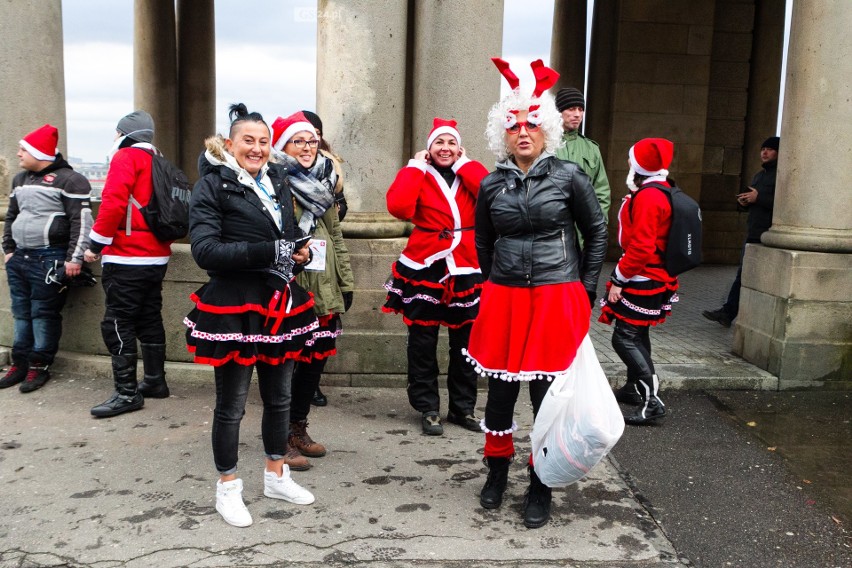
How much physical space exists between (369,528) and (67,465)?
1935mm

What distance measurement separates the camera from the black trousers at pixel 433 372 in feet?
17.2

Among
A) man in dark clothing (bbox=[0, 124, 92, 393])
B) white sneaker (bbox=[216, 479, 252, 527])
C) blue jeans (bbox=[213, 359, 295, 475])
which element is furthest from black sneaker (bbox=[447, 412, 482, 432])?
man in dark clothing (bbox=[0, 124, 92, 393])

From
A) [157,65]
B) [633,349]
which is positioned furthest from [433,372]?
[157,65]

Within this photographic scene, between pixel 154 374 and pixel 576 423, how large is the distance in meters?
3.44

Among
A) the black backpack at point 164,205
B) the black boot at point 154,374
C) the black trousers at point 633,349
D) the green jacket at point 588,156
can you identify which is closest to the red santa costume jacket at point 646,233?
the black trousers at point 633,349

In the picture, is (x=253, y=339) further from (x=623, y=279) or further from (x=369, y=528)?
(x=623, y=279)

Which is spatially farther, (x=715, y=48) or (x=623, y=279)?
(x=715, y=48)

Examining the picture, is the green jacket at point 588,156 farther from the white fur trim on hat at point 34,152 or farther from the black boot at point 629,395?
the white fur trim on hat at point 34,152

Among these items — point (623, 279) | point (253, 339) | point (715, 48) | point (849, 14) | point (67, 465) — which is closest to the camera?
point (253, 339)

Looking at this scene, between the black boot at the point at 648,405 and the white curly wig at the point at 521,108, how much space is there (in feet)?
7.30

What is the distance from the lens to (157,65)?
41.7ft

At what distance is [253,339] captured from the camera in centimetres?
378

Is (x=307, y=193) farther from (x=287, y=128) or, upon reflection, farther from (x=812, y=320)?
(x=812, y=320)

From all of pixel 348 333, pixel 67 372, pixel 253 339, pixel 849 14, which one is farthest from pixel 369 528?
pixel 849 14
